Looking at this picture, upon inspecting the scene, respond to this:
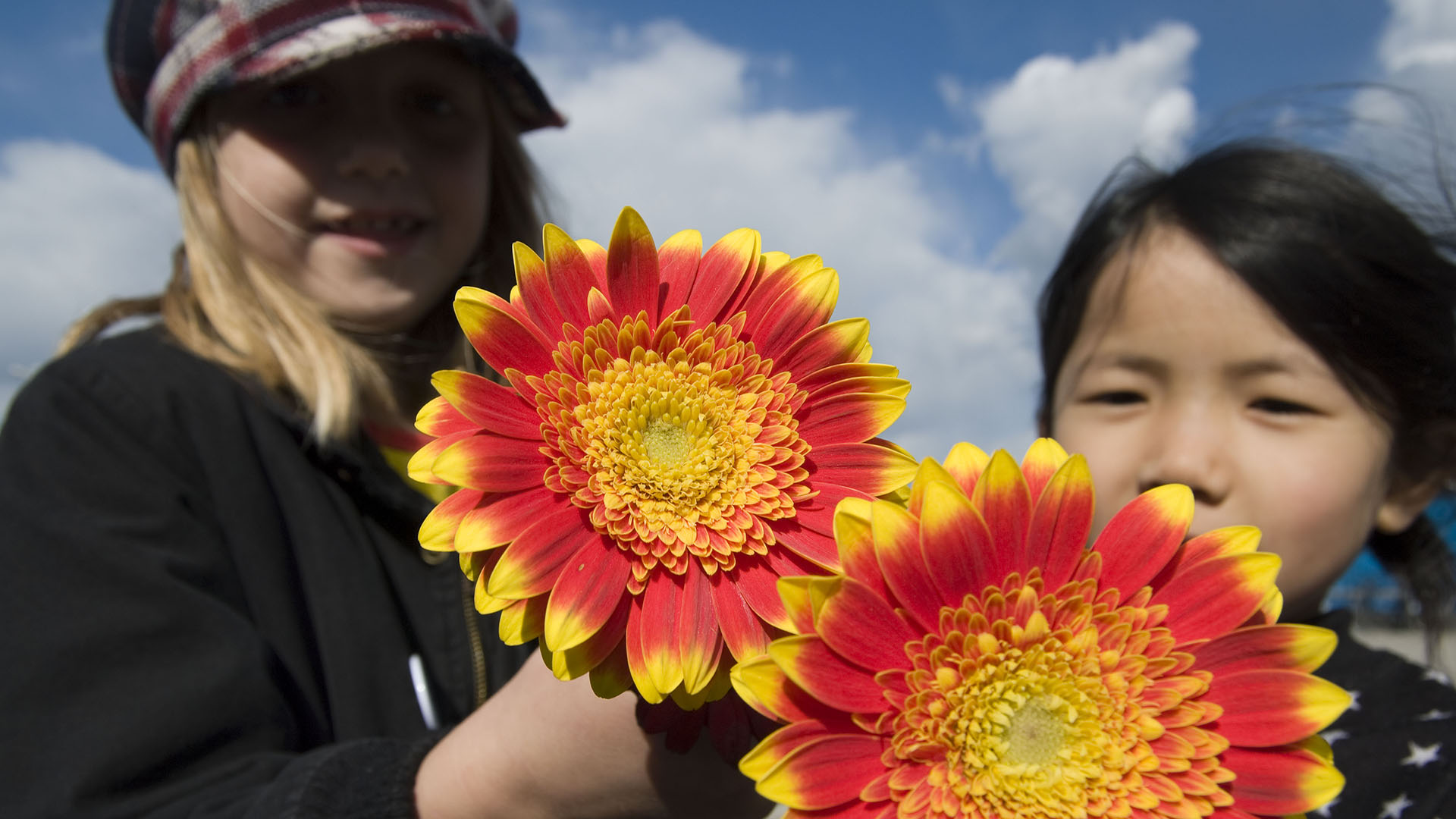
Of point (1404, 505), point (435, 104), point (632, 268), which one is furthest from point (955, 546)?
point (1404, 505)

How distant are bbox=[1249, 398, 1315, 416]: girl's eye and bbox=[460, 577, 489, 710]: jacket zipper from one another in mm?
1099

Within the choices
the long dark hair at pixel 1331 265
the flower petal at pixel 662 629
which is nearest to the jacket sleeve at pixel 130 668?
the flower petal at pixel 662 629

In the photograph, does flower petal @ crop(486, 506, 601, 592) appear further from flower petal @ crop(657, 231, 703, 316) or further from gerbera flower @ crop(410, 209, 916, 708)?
flower petal @ crop(657, 231, 703, 316)

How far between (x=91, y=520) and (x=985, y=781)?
36.8 inches

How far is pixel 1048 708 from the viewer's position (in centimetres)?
47

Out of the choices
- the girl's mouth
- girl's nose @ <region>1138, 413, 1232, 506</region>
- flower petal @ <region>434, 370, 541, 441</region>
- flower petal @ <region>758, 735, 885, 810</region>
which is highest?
girl's nose @ <region>1138, 413, 1232, 506</region>

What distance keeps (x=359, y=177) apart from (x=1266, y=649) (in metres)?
1.16

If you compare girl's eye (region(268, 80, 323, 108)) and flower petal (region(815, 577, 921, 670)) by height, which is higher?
girl's eye (region(268, 80, 323, 108))

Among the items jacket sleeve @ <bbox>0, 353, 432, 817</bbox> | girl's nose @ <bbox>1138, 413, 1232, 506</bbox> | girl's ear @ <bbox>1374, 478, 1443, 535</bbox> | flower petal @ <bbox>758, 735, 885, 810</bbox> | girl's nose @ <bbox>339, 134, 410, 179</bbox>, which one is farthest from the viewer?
girl's ear @ <bbox>1374, 478, 1443, 535</bbox>

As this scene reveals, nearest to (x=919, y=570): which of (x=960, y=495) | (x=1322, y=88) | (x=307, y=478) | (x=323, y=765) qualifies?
(x=960, y=495)

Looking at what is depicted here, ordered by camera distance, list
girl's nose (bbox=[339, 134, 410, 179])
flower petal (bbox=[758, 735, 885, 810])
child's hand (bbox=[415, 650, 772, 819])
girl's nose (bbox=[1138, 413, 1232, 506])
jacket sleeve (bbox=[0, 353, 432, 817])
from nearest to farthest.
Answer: flower petal (bbox=[758, 735, 885, 810]) < child's hand (bbox=[415, 650, 772, 819]) < jacket sleeve (bbox=[0, 353, 432, 817]) < girl's nose (bbox=[1138, 413, 1232, 506]) < girl's nose (bbox=[339, 134, 410, 179])

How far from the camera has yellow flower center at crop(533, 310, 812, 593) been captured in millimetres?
469

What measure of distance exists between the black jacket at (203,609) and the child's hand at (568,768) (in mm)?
72

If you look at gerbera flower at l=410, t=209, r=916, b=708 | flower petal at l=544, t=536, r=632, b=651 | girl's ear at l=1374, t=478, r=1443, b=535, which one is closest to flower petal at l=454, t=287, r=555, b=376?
gerbera flower at l=410, t=209, r=916, b=708
